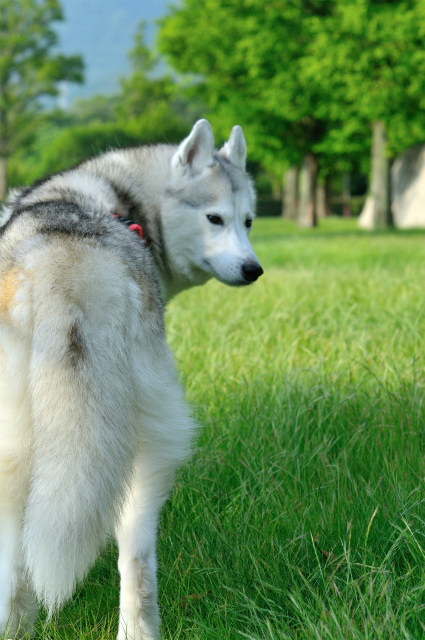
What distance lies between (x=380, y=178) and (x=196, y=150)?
15.4m

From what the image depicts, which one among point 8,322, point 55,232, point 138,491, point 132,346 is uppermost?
point 55,232

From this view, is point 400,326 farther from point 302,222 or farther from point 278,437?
point 302,222

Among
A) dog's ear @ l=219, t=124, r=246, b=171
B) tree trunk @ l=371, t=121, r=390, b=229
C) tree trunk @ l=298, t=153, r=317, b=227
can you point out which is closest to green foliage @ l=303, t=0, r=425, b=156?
tree trunk @ l=371, t=121, r=390, b=229

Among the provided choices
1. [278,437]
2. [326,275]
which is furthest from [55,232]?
[326,275]

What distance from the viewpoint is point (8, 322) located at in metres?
1.55

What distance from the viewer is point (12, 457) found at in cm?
154

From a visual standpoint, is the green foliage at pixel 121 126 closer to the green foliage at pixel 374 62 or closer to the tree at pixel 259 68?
the tree at pixel 259 68

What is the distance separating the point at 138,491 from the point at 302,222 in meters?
20.4

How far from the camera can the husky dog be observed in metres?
1.43

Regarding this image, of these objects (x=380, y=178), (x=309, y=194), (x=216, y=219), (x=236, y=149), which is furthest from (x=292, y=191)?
(x=216, y=219)

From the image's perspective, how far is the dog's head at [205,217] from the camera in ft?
10.2

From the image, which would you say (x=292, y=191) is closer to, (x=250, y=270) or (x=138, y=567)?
(x=250, y=270)

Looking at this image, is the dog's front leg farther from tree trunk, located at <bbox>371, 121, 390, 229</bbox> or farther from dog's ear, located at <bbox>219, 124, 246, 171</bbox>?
tree trunk, located at <bbox>371, 121, 390, 229</bbox>

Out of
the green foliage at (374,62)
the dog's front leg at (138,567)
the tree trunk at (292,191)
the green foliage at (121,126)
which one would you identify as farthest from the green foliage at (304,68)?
the dog's front leg at (138,567)
